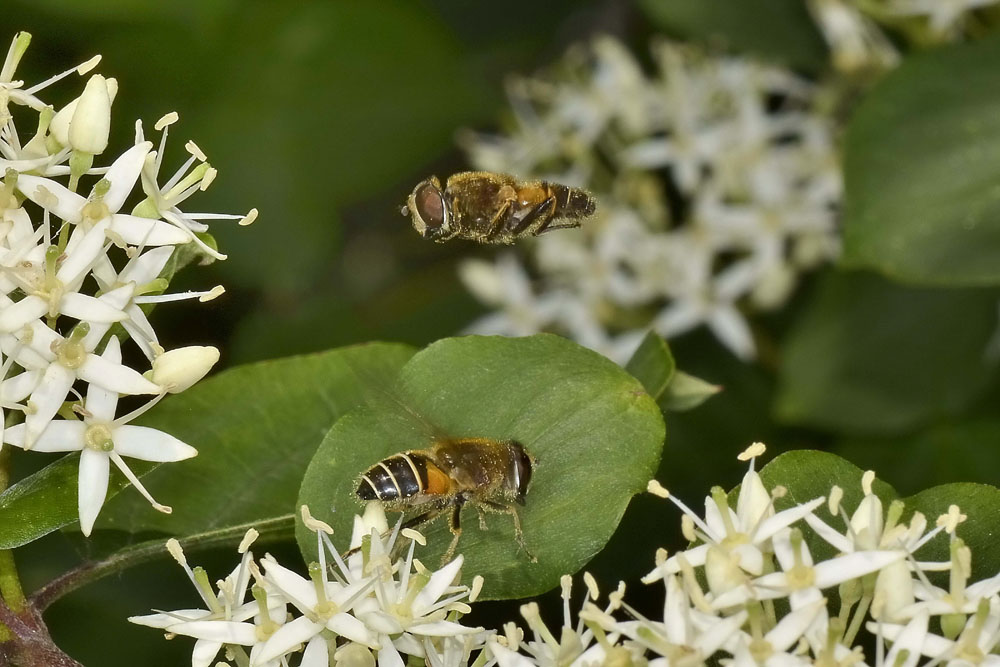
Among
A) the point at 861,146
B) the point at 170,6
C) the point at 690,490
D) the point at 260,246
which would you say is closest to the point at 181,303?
the point at 260,246

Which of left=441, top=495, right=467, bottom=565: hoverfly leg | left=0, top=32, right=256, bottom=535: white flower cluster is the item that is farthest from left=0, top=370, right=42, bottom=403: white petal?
left=441, top=495, right=467, bottom=565: hoverfly leg

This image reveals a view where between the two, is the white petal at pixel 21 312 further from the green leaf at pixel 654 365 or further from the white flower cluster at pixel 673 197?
the white flower cluster at pixel 673 197

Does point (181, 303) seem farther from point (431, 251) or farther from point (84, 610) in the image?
point (431, 251)

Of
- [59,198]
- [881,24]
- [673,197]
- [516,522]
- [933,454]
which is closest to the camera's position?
[59,198]

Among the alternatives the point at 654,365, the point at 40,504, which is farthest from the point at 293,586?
the point at 654,365

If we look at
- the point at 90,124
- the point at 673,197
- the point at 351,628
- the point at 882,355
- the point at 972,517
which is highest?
the point at 90,124

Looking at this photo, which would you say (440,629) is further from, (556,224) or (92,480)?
(556,224)

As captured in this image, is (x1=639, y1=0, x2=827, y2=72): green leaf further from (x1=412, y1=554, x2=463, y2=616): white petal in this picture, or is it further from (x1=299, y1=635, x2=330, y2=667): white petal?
(x1=299, y1=635, x2=330, y2=667): white petal
